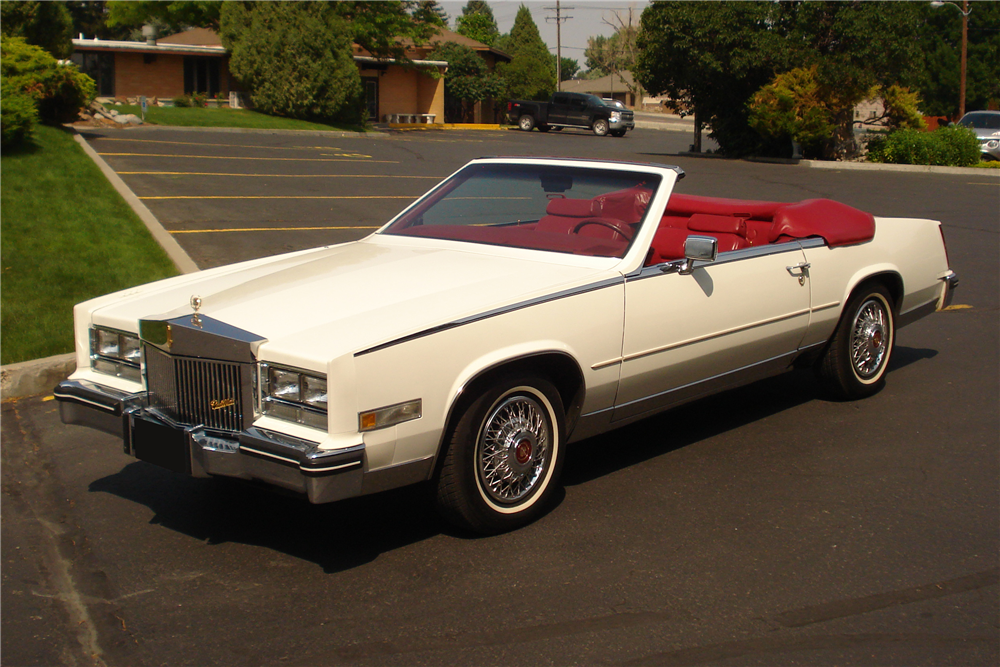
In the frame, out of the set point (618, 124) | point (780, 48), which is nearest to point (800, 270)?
point (780, 48)

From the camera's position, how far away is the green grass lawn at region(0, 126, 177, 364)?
7531mm

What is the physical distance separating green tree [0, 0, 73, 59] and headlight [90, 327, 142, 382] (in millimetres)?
18809

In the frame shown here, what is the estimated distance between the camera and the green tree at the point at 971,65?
54000 millimetres

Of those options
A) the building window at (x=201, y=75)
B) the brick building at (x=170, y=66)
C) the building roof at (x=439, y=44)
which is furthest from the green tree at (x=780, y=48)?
the building window at (x=201, y=75)

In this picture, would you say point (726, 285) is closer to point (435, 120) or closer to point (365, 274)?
point (365, 274)

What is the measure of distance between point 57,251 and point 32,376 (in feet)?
12.3

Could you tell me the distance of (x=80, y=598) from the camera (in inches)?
144

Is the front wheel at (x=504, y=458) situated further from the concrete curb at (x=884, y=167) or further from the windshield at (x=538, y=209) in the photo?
the concrete curb at (x=884, y=167)

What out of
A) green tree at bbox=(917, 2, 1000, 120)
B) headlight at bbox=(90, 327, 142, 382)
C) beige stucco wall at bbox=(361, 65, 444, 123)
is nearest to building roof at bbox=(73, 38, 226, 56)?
beige stucco wall at bbox=(361, 65, 444, 123)

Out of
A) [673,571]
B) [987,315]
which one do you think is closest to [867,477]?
[673,571]

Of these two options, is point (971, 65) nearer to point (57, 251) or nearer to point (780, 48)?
point (780, 48)

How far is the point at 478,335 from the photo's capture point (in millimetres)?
3895

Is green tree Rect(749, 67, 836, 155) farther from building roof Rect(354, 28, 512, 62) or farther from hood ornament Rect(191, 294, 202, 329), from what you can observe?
hood ornament Rect(191, 294, 202, 329)

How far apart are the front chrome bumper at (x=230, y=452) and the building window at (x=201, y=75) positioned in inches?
1468
